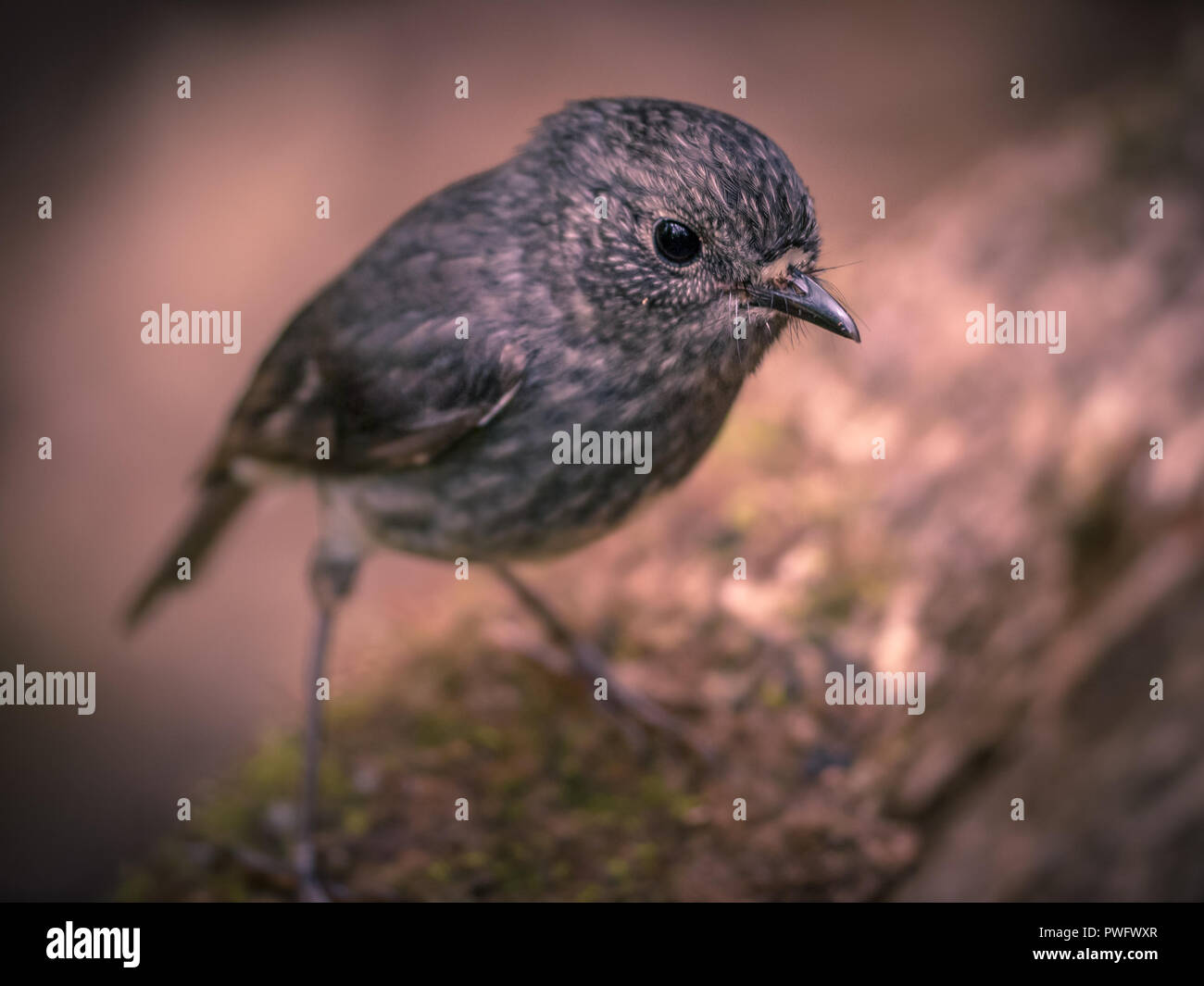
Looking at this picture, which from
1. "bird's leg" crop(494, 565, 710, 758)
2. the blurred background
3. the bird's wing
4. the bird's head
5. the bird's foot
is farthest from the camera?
"bird's leg" crop(494, 565, 710, 758)

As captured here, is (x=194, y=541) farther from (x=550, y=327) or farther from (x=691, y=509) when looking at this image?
(x=550, y=327)

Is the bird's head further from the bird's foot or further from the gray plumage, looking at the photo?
the bird's foot

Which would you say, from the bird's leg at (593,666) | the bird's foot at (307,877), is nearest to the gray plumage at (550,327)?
the bird's leg at (593,666)

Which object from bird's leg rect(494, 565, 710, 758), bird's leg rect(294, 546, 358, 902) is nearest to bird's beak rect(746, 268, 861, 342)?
bird's leg rect(494, 565, 710, 758)

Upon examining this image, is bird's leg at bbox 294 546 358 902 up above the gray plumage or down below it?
below

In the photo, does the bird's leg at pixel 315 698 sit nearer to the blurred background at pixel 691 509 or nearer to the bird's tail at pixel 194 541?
the blurred background at pixel 691 509

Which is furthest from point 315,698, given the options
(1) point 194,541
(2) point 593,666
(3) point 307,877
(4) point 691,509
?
(4) point 691,509
